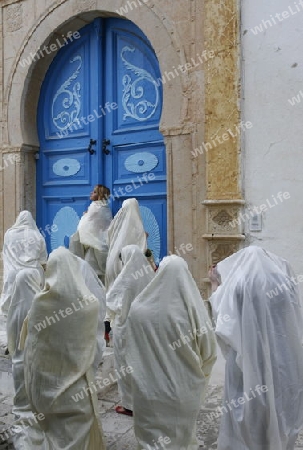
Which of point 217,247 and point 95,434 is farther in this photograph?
point 217,247

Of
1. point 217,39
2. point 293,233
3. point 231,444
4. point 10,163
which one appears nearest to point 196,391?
point 231,444

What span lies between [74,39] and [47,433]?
5.04m

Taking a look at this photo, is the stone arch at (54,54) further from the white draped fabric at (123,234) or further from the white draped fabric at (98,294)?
the white draped fabric at (98,294)

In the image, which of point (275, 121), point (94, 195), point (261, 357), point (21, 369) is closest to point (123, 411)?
point (21, 369)

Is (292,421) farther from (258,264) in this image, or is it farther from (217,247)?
(217,247)

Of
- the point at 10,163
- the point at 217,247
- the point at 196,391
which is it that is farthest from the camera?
the point at 10,163

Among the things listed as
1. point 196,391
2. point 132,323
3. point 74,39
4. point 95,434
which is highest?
point 74,39

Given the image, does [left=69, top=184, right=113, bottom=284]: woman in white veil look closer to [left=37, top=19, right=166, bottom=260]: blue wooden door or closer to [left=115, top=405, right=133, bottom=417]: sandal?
[left=37, top=19, right=166, bottom=260]: blue wooden door

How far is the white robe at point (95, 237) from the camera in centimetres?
507

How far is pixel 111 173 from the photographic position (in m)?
5.78

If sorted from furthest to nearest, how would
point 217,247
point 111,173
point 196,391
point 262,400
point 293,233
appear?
point 111,173 < point 217,247 < point 293,233 < point 196,391 < point 262,400

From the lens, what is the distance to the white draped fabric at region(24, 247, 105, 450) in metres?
2.45

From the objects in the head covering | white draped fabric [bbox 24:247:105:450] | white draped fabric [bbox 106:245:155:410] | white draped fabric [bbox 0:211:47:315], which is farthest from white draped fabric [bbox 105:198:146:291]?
white draped fabric [bbox 24:247:105:450]

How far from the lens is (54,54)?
20.4 ft
